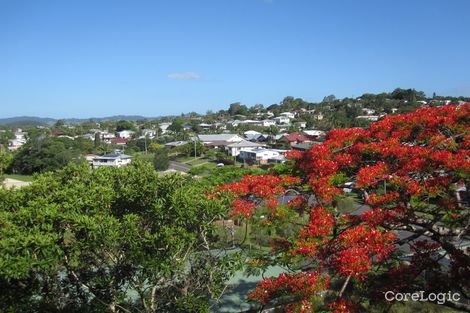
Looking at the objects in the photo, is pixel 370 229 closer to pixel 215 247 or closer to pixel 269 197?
pixel 269 197

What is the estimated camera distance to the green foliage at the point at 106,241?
471cm

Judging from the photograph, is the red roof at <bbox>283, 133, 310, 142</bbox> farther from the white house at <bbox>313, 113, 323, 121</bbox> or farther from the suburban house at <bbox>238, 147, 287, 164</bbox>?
the white house at <bbox>313, 113, 323, 121</bbox>

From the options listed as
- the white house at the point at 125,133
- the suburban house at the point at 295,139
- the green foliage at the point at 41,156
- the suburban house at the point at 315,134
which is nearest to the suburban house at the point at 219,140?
the suburban house at the point at 295,139

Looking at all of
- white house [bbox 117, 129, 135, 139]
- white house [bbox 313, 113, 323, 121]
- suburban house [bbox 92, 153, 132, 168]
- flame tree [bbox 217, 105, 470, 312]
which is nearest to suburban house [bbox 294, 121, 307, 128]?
white house [bbox 313, 113, 323, 121]

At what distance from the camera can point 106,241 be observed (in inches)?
188

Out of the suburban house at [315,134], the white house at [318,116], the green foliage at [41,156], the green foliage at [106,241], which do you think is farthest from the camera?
the white house at [318,116]

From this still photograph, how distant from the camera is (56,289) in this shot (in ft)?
20.4

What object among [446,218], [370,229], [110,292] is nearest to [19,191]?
[110,292]

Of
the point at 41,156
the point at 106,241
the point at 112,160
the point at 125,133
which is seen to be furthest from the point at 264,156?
the point at 125,133

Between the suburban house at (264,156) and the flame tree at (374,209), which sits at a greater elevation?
the flame tree at (374,209)

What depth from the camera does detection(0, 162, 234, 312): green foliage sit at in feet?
15.4

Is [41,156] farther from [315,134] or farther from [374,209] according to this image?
[374,209]

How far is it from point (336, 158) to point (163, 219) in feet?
11.8

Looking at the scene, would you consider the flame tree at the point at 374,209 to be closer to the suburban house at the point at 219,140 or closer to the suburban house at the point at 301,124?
the suburban house at the point at 219,140
